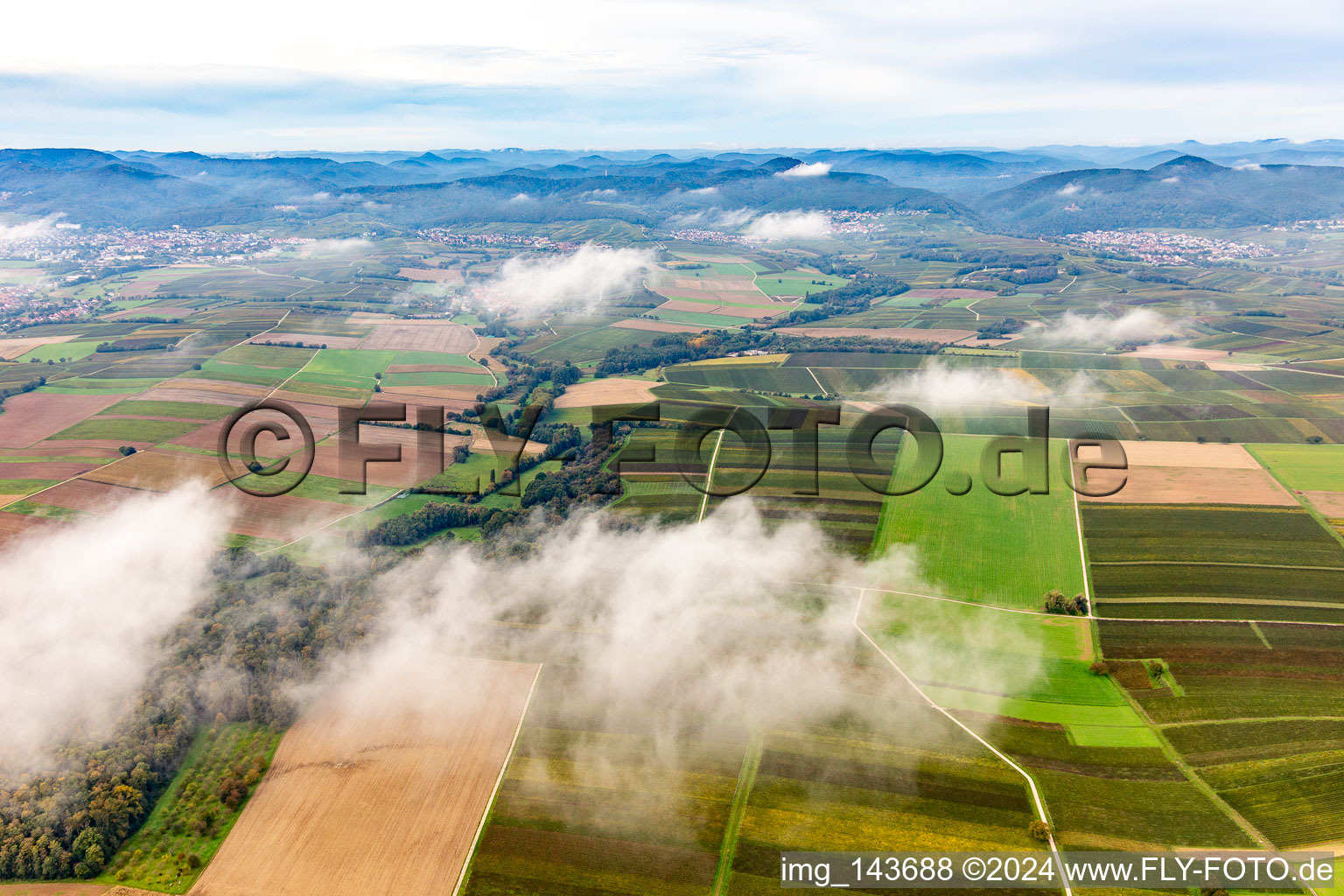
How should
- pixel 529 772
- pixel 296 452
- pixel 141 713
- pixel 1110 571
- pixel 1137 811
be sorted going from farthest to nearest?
pixel 296 452
pixel 1110 571
pixel 141 713
pixel 529 772
pixel 1137 811

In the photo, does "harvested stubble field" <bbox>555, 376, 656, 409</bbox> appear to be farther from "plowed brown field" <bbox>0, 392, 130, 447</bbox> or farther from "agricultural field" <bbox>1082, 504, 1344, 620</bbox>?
"plowed brown field" <bbox>0, 392, 130, 447</bbox>

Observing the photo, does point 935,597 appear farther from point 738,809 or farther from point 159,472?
point 159,472

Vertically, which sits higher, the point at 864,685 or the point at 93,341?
the point at 93,341

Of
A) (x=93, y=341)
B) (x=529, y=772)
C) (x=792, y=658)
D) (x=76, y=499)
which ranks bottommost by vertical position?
(x=529, y=772)

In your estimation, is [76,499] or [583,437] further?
[583,437]

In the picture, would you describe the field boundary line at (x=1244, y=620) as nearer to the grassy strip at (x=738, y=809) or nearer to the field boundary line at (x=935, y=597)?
the field boundary line at (x=935, y=597)

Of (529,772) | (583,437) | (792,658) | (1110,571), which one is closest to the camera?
(529,772)

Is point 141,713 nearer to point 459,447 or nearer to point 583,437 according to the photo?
point 459,447

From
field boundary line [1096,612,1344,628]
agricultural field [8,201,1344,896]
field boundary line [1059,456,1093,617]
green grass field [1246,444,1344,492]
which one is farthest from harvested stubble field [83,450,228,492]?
green grass field [1246,444,1344,492]

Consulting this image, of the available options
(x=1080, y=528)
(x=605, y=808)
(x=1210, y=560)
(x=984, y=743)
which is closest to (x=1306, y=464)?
(x=1210, y=560)

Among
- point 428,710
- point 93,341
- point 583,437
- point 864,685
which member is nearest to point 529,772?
point 428,710
